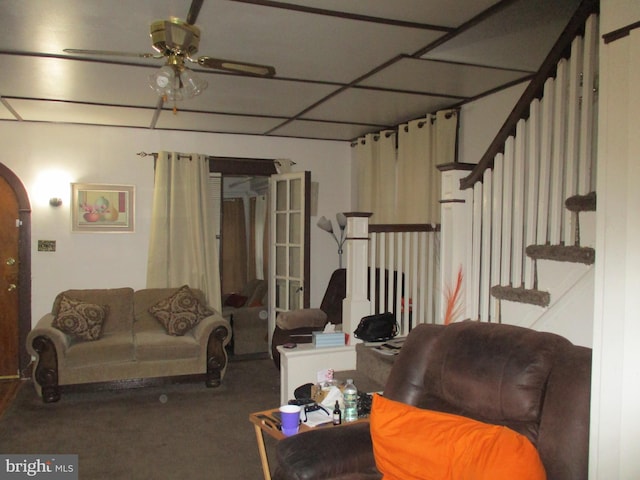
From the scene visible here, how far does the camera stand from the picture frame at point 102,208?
5242mm

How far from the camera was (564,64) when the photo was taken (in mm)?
2295

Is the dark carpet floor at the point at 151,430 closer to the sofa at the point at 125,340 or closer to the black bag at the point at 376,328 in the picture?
the sofa at the point at 125,340

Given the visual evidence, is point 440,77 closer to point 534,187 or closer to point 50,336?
point 534,187

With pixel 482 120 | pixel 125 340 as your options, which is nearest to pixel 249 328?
pixel 125 340

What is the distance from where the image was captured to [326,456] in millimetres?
2053

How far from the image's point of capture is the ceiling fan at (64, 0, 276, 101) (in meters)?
2.29

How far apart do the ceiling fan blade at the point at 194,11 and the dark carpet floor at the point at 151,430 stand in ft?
8.16

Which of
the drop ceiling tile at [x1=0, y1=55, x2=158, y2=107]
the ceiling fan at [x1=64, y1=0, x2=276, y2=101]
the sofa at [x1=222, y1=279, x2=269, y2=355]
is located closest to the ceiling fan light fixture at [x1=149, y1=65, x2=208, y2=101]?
the ceiling fan at [x1=64, y1=0, x2=276, y2=101]

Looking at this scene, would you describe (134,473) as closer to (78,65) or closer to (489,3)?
(78,65)

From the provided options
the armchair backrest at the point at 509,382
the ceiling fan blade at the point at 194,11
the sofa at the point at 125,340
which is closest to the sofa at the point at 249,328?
the sofa at the point at 125,340

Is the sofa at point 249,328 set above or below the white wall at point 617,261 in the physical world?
below

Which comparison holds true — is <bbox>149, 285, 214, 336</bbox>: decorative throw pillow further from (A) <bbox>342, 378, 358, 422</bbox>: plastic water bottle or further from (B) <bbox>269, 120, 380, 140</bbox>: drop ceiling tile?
(A) <bbox>342, 378, 358, 422</bbox>: plastic water bottle

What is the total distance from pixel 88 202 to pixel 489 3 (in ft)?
14.3

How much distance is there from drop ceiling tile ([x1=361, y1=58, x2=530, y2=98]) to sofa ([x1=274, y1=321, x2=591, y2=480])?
174 cm
